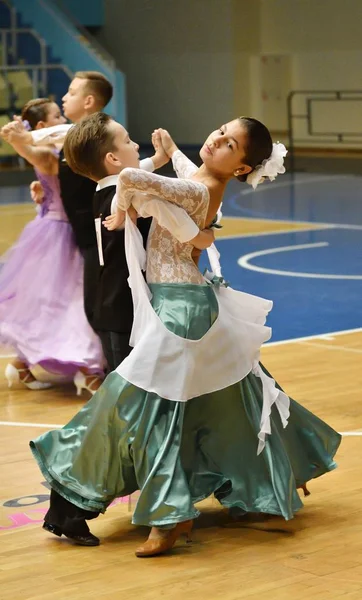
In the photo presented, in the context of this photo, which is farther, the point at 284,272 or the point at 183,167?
the point at 284,272

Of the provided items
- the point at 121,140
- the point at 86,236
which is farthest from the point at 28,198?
the point at 121,140

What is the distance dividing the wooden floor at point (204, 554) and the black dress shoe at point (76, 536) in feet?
0.09

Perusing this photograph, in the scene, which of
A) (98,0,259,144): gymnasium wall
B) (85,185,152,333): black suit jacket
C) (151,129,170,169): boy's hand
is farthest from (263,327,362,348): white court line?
(98,0,259,144): gymnasium wall

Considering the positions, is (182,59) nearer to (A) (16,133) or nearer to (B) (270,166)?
(A) (16,133)

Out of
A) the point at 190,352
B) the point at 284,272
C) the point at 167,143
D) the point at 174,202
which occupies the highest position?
the point at 167,143

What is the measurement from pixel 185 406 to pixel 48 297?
7.59ft

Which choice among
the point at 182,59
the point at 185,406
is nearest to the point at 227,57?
the point at 182,59

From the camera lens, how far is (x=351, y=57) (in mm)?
19047

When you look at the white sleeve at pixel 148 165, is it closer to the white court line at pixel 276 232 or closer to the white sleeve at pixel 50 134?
the white sleeve at pixel 50 134

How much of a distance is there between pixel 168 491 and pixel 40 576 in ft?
1.44

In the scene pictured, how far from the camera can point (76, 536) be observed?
3676 mm

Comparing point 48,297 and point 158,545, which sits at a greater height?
point 48,297

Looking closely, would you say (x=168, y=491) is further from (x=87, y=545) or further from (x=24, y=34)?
(x=24, y=34)

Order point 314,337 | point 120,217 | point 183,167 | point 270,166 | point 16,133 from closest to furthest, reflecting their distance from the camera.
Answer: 1. point 120,217
2. point 270,166
3. point 183,167
4. point 16,133
5. point 314,337
